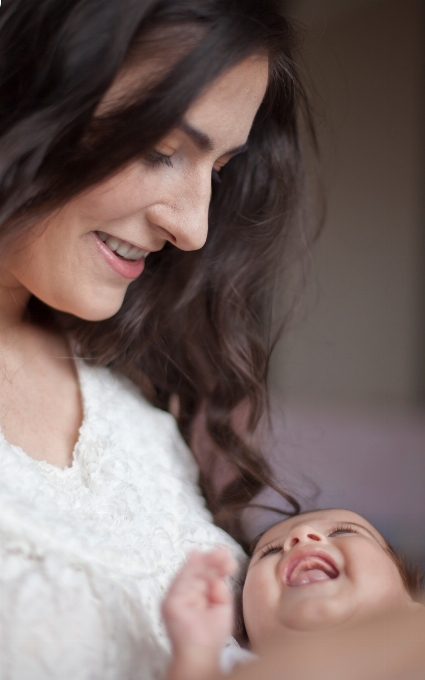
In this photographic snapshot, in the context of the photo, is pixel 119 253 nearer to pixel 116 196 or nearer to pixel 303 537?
pixel 116 196

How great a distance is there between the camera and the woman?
743 millimetres

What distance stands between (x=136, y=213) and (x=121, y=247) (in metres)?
0.07

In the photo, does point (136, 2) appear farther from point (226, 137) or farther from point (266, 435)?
point (266, 435)

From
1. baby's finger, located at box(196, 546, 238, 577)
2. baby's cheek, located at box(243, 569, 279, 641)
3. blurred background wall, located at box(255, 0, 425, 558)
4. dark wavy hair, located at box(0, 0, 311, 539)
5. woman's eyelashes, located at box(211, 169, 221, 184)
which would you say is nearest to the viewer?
baby's finger, located at box(196, 546, 238, 577)

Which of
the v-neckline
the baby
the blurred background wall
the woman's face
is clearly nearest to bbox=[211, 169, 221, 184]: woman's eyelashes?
the woman's face

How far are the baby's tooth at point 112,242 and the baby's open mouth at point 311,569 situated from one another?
20.0 inches

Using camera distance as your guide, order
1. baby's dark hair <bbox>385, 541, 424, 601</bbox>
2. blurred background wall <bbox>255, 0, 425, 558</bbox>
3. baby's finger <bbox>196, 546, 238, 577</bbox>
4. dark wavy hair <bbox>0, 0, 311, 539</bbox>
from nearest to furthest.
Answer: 1. baby's finger <bbox>196, 546, 238, 577</bbox>
2. dark wavy hair <bbox>0, 0, 311, 539</bbox>
3. baby's dark hair <bbox>385, 541, 424, 601</bbox>
4. blurred background wall <bbox>255, 0, 425, 558</bbox>

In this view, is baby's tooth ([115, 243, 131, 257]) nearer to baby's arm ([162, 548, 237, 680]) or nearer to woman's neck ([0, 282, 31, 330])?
woman's neck ([0, 282, 31, 330])

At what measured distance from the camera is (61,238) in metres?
0.86

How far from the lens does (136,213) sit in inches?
34.7

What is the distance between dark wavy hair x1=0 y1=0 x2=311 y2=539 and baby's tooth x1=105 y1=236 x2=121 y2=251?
10cm

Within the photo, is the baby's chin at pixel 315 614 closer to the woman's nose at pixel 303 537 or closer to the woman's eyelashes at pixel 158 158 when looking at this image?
the woman's nose at pixel 303 537

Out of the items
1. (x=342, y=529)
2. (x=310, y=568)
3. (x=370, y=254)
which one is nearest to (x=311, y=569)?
(x=310, y=568)

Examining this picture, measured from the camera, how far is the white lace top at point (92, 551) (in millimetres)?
698
